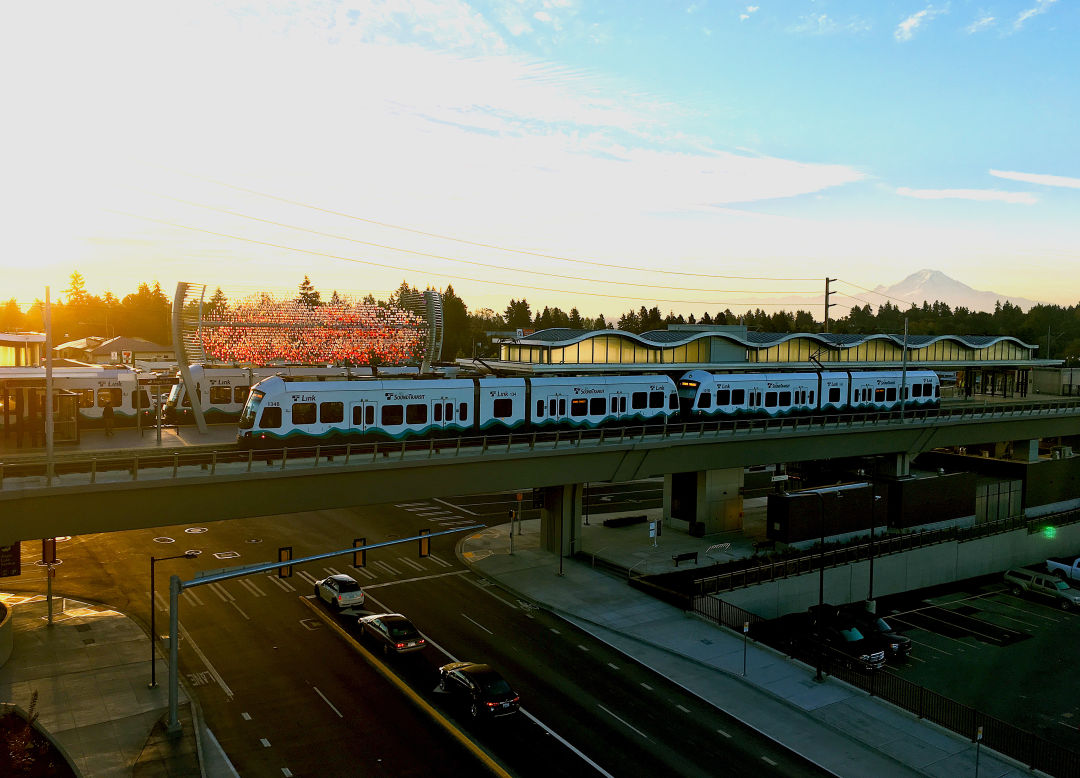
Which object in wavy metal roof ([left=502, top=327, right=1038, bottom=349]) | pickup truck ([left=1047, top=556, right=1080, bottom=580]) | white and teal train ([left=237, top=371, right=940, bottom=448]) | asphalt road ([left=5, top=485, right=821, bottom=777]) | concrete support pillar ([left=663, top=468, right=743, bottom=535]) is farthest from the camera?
wavy metal roof ([left=502, top=327, right=1038, bottom=349])

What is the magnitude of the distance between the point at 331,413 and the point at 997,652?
33430mm

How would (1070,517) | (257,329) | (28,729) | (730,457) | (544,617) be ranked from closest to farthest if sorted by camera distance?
(28,729) < (544,617) < (257,329) < (730,457) < (1070,517)

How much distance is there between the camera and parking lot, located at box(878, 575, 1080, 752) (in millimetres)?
30797

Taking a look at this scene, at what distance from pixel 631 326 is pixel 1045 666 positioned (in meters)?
152

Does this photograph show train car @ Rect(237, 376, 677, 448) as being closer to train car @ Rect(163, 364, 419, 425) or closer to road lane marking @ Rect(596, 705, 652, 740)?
train car @ Rect(163, 364, 419, 425)

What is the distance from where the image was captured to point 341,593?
34438 millimetres

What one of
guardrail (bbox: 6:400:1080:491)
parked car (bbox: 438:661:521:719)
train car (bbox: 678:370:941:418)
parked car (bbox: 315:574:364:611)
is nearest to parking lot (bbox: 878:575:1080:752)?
guardrail (bbox: 6:400:1080:491)

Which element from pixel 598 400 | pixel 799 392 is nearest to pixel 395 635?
pixel 598 400

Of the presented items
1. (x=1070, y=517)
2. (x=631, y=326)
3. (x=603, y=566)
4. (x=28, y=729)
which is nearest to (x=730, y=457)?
(x=603, y=566)

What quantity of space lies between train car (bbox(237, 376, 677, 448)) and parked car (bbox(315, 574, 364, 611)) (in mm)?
6483

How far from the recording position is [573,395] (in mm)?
42844

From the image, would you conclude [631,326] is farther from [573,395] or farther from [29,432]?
[29,432]

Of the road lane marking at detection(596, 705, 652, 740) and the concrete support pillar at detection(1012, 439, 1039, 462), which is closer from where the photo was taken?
the road lane marking at detection(596, 705, 652, 740)

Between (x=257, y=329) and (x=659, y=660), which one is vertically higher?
(x=257, y=329)
